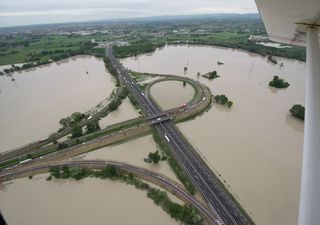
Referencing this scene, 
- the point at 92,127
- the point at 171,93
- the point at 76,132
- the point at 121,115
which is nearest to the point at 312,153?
the point at 76,132

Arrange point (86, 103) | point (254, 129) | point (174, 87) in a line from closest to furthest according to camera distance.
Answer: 1. point (254, 129)
2. point (86, 103)
3. point (174, 87)

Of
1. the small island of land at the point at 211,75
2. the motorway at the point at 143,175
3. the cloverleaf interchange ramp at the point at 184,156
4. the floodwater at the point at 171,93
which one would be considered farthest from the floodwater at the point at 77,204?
the small island of land at the point at 211,75

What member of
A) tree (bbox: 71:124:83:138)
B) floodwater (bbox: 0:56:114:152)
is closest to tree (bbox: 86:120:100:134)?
tree (bbox: 71:124:83:138)

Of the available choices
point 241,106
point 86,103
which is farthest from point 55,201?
point 241,106

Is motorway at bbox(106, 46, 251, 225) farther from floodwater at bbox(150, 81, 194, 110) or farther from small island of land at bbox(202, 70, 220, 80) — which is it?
small island of land at bbox(202, 70, 220, 80)

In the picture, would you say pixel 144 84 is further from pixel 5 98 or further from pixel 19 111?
pixel 5 98

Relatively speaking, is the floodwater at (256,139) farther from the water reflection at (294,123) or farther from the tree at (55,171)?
the tree at (55,171)

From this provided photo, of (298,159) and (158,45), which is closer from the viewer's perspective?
(298,159)

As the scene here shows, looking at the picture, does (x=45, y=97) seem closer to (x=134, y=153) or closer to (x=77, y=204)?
(x=134, y=153)
